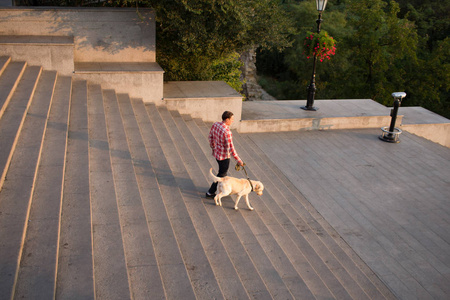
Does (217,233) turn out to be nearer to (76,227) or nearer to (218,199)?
(218,199)

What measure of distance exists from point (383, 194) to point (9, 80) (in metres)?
8.44

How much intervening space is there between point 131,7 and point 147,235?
8520 millimetres

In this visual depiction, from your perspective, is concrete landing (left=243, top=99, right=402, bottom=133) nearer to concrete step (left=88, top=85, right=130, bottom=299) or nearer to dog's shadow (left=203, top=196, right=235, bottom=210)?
dog's shadow (left=203, top=196, right=235, bottom=210)

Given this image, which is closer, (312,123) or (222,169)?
(222,169)

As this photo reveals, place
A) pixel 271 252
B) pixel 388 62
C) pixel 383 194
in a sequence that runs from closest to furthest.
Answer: pixel 271 252 < pixel 383 194 < pixel 388 62

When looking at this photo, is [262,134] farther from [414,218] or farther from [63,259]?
[63,259]

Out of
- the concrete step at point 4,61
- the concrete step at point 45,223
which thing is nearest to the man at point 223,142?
the concrete step at point 45,223

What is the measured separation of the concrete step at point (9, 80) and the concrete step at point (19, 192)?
1.47ft

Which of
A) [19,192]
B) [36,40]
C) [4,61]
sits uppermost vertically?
[36,40]

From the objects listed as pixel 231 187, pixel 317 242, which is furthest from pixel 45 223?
pixel 317 242

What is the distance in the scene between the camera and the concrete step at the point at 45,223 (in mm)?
4094

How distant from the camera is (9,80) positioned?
8727 millimetres

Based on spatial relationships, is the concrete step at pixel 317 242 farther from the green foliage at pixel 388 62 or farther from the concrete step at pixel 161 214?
the green foliage at pixel 388 62

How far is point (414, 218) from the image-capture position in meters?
8.40
